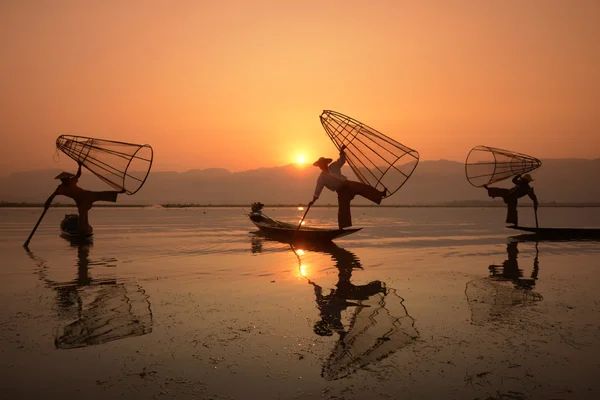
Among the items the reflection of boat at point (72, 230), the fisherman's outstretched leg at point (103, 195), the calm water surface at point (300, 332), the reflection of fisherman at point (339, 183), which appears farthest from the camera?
the reflection of boat at point (72, 230)

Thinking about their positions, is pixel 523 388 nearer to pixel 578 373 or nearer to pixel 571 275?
pixel 578 373

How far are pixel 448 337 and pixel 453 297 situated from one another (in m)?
3.35

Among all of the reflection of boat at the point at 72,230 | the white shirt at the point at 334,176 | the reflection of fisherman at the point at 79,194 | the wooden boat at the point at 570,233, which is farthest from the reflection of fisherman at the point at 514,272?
the reflection of boat at the point at 72,230

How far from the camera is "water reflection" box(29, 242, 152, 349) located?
7176 millimetres

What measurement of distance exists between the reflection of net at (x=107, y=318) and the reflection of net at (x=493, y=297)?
254 inches

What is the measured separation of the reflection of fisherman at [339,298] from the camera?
7.61 metres

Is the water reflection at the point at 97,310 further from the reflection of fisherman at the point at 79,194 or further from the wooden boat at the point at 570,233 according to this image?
the wooden boat at the point at 570,233

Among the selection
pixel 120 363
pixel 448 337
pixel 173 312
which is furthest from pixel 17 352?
pixel 448 337

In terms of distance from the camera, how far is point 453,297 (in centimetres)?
1016

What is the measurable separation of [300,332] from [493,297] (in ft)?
17.7

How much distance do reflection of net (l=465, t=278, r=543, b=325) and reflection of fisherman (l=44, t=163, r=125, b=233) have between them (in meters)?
19.1

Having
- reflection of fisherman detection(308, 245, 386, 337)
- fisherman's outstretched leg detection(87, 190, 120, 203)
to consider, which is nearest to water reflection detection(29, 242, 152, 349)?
reflection of fisherman detection(308, 245, 386, 337)

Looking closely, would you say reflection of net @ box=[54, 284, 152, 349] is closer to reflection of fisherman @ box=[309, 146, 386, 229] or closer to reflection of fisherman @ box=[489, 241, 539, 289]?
reflection of fisherman @ box=[489, 241, 539, 289]

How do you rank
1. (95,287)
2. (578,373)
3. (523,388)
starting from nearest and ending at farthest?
(523,388) < (578,373) < (95,287)
